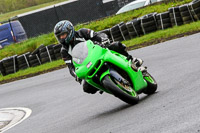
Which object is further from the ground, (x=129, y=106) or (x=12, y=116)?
(x=129, y=106)

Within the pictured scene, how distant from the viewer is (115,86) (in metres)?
7.51

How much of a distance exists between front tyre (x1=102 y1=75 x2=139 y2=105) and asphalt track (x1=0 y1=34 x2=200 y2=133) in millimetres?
200

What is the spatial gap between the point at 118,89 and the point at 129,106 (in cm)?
76

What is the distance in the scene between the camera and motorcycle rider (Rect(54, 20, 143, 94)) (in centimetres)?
834

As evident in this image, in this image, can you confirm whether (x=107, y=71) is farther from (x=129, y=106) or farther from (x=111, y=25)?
(x=111, y=25)


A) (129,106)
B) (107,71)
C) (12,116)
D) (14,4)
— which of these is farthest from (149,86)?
(14,4)

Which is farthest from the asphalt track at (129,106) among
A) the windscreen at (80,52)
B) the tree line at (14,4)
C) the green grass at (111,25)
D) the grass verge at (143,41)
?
the tree line at (14,4)

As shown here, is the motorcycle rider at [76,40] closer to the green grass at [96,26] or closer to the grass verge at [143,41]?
the grass verge at [143,41]

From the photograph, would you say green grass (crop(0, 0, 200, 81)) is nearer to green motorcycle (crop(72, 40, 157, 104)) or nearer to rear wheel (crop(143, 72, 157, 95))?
rear wheel (crop(143, 72, 157, 95))

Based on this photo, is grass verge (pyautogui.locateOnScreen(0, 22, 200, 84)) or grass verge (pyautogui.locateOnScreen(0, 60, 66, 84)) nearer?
grass verge (pyautogui.locateOnScreen(0, 22, 200, 84))

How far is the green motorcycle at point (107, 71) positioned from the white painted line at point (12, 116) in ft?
8.45

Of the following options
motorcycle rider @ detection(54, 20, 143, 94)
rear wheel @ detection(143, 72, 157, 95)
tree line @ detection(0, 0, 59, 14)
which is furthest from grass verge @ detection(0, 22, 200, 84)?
tree line @ detection(0, 0, 59, 14)

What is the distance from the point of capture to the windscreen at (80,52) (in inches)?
312

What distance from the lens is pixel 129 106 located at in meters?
8.17
